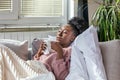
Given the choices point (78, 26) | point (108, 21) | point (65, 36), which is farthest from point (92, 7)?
point (65, 36)

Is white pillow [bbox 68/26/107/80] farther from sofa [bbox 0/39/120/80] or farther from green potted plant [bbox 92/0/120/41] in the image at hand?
green potted plant [bbox 92/0/120/41]

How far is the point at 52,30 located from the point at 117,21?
2.70 feet

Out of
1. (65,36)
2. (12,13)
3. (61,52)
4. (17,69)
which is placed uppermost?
(12,13)

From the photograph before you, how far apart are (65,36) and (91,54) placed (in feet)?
1.38

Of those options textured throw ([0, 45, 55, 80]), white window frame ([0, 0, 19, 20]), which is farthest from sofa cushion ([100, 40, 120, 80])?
white window frame ([0, 0, 19, 20])

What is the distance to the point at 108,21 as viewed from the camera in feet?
9.22

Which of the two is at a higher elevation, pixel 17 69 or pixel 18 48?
pixel 18 48

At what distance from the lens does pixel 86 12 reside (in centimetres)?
318

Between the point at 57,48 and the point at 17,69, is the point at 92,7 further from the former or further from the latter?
the point at 17,69

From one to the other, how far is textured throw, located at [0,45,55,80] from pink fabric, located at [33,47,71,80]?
151 mm

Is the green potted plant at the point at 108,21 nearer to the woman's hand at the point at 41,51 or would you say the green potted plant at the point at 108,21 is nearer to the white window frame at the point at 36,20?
the white window frame at the point at 36,20

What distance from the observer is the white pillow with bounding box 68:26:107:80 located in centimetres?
193

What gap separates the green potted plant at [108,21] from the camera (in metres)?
2.80

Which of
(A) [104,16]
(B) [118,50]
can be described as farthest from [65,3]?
(B) [118,50]
